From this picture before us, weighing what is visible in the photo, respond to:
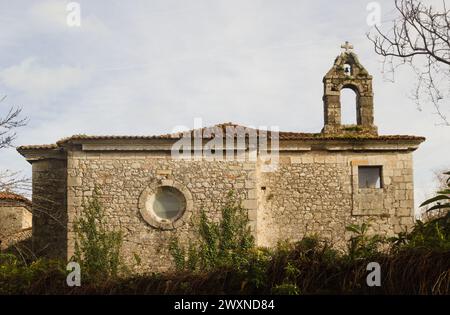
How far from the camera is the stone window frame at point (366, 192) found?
53.2 feet

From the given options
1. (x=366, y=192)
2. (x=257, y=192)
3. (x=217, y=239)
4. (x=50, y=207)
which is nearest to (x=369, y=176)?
(x=366, y=192)

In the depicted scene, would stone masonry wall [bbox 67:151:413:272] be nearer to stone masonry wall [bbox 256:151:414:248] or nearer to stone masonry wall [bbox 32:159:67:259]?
stone masonry wall [bbox 256:151:414:248]

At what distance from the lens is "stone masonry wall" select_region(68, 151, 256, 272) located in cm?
1495

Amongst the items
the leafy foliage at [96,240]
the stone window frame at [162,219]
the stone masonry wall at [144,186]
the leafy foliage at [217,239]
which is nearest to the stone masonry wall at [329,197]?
the leafy foliage at [217,239]

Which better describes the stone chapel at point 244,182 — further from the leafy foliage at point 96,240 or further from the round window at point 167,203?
the leafy foliage at point 96,240

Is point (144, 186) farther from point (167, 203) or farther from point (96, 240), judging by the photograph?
point (96, 240)

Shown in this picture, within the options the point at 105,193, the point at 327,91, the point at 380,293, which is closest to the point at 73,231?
the point at 105,193

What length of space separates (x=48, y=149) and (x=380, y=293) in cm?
1211

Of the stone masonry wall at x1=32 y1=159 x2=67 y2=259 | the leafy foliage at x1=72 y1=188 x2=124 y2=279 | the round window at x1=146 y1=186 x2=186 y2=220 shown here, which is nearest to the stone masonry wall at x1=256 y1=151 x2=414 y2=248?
the round window at x1=146 y1=186 x2=186 y2=220

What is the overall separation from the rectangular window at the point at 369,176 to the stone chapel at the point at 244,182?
0.09ft

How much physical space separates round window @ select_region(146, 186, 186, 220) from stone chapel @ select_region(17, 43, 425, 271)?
0.03 meters

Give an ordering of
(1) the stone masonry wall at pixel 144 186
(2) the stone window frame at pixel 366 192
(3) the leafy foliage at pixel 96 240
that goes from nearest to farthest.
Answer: (3) the leafy foliage at pixel 96 240, (1) the stone masonry wall at pixel 144 186, (2) the stone window frame at pixel 366 192

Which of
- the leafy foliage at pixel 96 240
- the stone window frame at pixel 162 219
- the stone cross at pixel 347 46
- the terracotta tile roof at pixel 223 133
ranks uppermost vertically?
the stone cross at pixel 347 46
